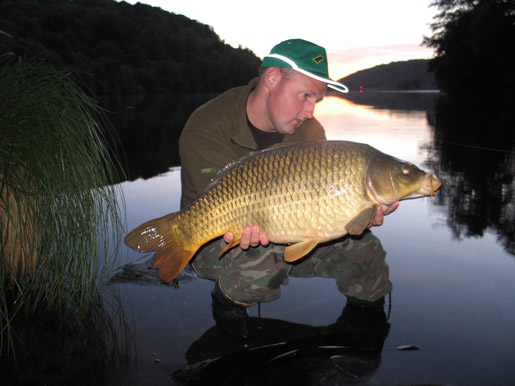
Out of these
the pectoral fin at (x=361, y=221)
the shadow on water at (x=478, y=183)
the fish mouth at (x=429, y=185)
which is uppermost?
the fish mouth at (x=429, y=185)

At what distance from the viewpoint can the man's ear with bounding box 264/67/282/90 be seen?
211 centimetres

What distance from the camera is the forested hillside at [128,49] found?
36.1m

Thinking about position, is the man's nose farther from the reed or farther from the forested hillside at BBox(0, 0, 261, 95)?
the forested hillside at BBox(0, 0, 261, 95)

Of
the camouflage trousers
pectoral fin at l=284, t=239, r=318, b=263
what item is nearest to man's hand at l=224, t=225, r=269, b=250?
pectoral fin at l=284, t=239, r=318, b=263

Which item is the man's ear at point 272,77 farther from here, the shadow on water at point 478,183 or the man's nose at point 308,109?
the shadow on water at point 478,183

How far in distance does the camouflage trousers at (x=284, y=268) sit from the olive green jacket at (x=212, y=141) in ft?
1.05

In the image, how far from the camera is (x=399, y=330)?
6.69ft

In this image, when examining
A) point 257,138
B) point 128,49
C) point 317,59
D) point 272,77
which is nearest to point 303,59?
point 317,59

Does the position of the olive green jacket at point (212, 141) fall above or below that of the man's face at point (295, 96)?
below

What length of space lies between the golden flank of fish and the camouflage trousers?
298 millimetres

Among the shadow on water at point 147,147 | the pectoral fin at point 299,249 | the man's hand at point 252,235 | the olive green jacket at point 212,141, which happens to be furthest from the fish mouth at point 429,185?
the shadow on water at point 147,147

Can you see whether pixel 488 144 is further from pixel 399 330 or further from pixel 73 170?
pixel 73 170

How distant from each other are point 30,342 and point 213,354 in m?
0.71

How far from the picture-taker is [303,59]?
6.64 feet
